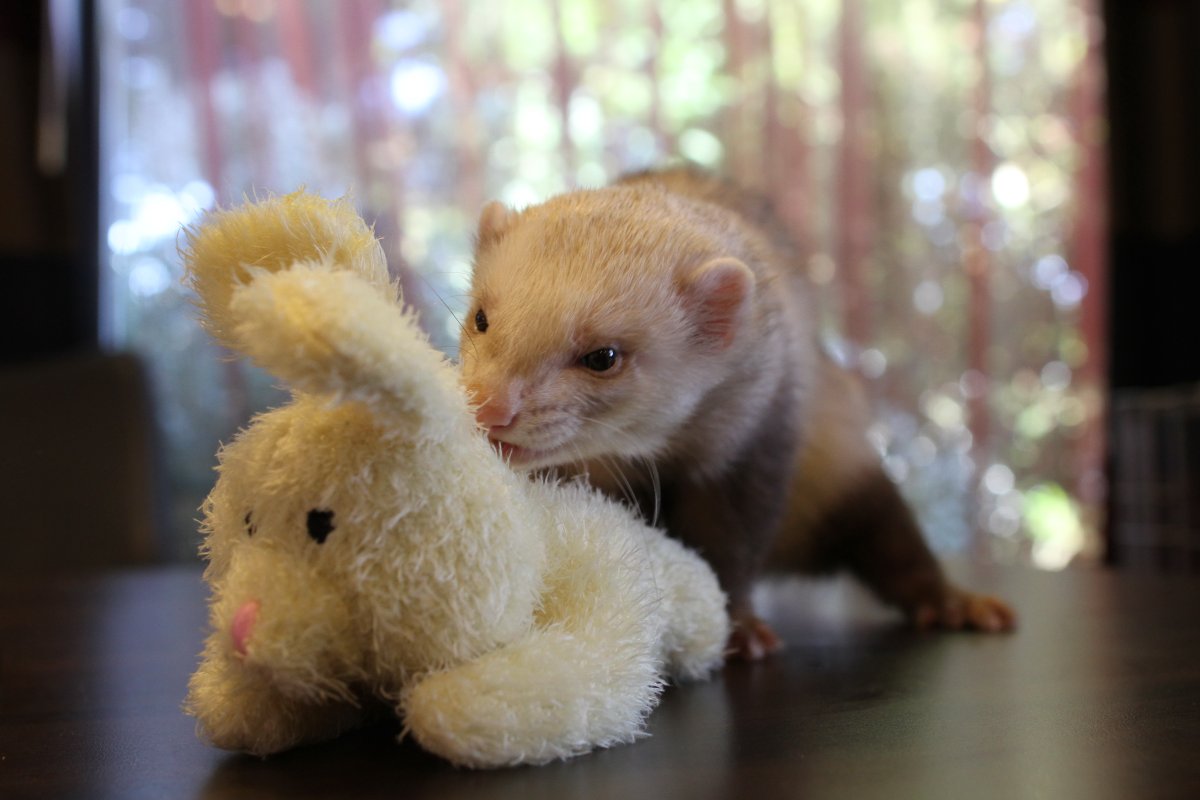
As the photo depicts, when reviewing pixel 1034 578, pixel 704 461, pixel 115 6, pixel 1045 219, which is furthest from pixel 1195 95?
pixel 115 6

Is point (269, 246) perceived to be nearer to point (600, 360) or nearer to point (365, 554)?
point (365, 554)

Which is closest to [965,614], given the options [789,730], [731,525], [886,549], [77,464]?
[886,549]

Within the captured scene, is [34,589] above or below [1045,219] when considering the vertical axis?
below

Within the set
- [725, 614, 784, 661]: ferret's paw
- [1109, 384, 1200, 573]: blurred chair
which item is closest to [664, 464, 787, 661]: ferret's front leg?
[725, 614, 784, 661]: ferret's paw

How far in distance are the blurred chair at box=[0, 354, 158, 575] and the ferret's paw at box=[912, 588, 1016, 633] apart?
1.38 meters

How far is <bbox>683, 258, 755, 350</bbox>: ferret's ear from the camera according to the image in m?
0.82

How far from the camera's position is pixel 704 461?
90 centimetres

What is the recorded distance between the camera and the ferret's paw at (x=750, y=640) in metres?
0.84

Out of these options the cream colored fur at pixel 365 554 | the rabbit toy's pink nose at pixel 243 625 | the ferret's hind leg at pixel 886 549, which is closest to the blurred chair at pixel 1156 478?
the ferret's hind leg at pixel 886 549

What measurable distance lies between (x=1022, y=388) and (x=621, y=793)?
2469 mm

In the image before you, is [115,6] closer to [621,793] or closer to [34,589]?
[34,589]

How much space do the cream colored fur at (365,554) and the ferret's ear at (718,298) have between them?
11.9 inches

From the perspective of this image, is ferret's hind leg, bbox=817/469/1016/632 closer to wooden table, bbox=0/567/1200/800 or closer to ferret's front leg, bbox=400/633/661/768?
wooden table, bbox=0/567/1200/800

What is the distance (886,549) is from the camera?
1117 millimetres
